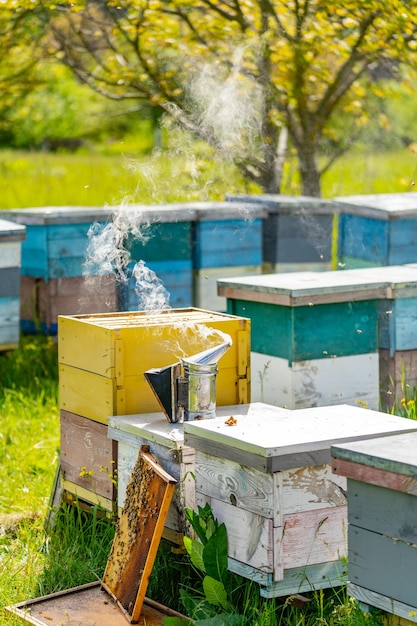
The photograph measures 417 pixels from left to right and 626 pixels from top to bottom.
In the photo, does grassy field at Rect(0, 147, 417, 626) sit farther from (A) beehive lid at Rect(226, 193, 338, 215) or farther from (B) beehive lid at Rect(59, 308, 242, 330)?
(A) beehive lid at Rect(226, 193, 338, 215)

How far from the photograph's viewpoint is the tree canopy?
718 centimetres

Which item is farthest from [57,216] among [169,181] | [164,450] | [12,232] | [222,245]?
[164,450]

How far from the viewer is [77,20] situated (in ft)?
36.5

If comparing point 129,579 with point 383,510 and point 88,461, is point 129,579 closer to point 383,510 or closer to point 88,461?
point 88,461

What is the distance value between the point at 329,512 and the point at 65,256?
11.9 feet

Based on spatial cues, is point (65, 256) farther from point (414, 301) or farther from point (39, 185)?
point (39, 185)

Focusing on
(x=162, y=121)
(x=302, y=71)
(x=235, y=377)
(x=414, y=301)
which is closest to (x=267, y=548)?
(x=235, y=377)

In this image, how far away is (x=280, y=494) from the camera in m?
2.72

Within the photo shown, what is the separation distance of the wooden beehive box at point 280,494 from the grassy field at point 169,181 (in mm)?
2107

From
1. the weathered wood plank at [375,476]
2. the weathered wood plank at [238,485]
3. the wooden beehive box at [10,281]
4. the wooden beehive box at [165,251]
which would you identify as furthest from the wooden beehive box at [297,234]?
the weathered wood plank at [375,476]

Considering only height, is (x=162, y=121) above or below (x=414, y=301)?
above

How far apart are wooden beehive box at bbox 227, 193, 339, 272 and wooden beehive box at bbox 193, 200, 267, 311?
118 mm

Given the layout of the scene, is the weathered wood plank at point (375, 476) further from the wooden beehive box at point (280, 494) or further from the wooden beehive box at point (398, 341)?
the wooden beehive box at point (398, 341)

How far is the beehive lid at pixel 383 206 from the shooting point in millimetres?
5730
